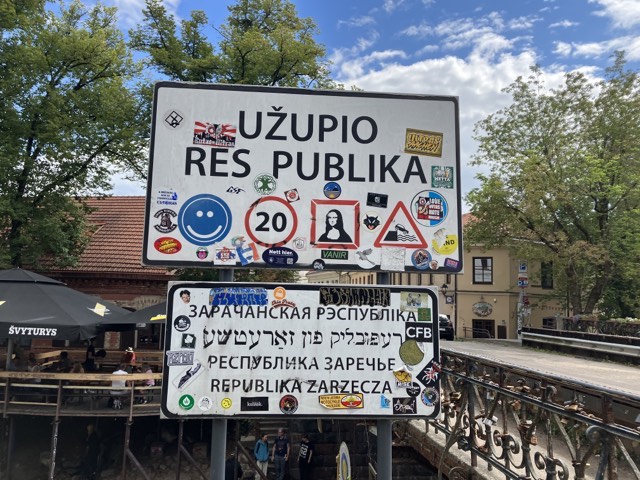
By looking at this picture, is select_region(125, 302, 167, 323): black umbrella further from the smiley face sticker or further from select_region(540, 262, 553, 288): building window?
select_region(540, 262, 553, 288): building window

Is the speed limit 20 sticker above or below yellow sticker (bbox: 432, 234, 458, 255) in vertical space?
above

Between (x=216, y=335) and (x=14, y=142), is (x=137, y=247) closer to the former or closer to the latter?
(x=14, y=142)

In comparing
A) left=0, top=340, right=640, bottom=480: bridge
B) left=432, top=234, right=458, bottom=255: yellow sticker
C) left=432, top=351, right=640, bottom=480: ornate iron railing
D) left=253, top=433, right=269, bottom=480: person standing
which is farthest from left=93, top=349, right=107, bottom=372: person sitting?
left=432, top=234, right=458, bottom=255: yellow sticker

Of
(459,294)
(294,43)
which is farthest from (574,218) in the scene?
(294,43)

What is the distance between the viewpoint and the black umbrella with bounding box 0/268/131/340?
892cm

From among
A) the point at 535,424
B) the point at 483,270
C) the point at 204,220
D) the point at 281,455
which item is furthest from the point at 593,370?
the point at 483,270

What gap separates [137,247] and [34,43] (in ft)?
26.3

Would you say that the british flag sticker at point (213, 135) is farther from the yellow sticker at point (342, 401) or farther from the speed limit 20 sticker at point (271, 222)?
the yellow sticker at point (342, 401)

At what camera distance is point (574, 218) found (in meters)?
25.6

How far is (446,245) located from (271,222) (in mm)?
1001

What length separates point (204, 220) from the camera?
8.21ft

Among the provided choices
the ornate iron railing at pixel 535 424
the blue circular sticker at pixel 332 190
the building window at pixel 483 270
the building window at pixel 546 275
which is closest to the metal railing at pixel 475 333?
the building window at pixel 483 270

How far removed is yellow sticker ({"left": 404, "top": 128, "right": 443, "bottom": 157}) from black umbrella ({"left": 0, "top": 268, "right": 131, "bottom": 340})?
8.79 metres

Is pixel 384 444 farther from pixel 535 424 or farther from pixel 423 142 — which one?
pixel 423 142
